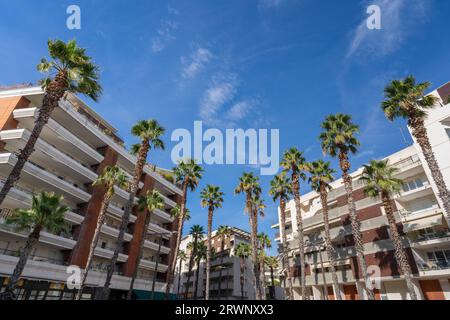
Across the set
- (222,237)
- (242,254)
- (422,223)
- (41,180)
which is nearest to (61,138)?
(41,180)

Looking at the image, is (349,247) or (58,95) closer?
(58,95)

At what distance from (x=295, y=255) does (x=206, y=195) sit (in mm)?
18109

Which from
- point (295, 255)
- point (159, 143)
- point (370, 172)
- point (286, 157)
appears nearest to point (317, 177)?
point (286, 157)

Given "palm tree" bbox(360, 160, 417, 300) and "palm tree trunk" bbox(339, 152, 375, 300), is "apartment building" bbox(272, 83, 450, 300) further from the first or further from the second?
"palm tree trunk" bbox(339, 152, 375, 300)

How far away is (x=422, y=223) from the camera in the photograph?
28.9 metres

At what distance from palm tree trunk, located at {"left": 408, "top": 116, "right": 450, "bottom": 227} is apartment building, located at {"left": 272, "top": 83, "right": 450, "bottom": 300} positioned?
8.08 metres

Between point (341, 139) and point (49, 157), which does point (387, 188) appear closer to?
point (341, 139)

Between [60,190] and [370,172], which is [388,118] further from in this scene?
[60,190]

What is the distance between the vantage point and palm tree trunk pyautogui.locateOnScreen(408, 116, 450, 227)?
64.6ft

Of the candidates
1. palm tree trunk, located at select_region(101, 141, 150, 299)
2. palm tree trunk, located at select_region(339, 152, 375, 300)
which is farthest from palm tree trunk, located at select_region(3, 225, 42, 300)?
palm tree trunk, located at select_region(339, 152, 375, 300)

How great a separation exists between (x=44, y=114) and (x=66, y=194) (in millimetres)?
16165

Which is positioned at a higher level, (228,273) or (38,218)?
(228,273)

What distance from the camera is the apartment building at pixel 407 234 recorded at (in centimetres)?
2716

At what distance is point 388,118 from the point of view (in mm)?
25297
